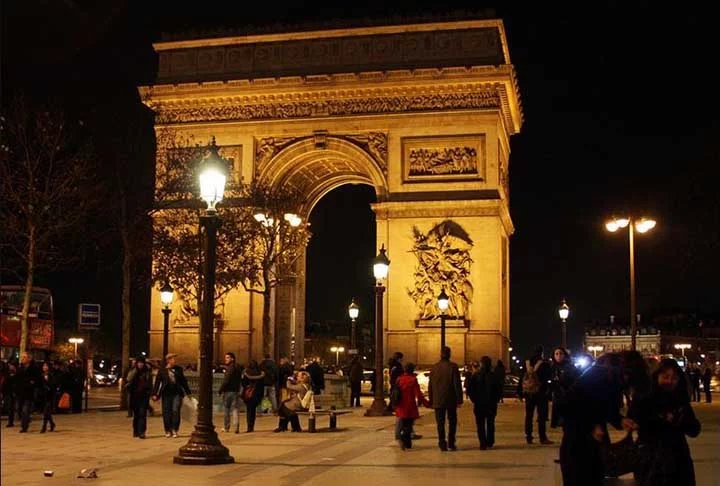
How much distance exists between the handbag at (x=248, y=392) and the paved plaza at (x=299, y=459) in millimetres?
721

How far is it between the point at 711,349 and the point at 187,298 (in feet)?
405

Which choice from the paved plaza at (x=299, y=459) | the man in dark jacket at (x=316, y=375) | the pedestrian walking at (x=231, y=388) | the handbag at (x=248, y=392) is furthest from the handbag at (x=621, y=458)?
the man in dark jacket at (x=316, y=375)

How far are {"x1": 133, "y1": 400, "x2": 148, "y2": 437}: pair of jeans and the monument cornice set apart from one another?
24112 mm

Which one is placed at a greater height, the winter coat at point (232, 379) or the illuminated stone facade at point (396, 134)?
the illuminated stone facade at point (396, 134)

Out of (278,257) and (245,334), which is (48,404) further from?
(245,334)

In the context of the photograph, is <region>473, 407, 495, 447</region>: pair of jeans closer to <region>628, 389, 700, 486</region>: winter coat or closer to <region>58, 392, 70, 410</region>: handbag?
<region>628, 389, 700, 486</region>: winter coat

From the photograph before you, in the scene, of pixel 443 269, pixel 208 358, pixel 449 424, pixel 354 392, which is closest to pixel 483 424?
pixel 449 424

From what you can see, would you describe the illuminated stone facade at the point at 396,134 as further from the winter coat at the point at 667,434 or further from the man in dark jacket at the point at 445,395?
the winter coat at the point at 667,434

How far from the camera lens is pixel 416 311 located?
40969 millimetres

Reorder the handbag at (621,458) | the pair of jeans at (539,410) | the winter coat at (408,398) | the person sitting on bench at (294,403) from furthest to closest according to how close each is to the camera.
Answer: the person sitting on bench at (294,403), the pair of jeans at (539,410), the winter coat at (408,398), the handbag at (621,458)

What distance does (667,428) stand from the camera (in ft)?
26.7

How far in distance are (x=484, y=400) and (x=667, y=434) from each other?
30.2 feet

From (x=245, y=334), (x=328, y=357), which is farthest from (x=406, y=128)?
(x=328, y=357)

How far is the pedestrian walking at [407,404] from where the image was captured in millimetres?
17203
